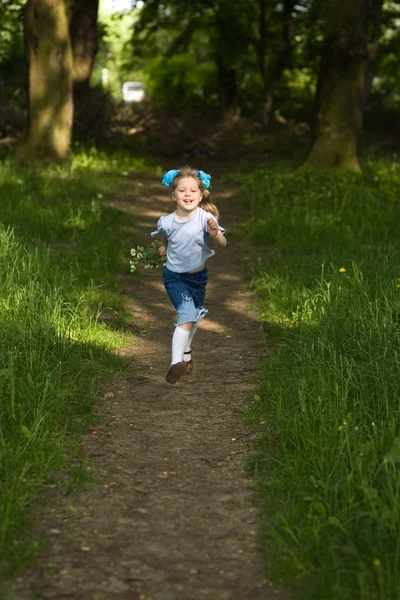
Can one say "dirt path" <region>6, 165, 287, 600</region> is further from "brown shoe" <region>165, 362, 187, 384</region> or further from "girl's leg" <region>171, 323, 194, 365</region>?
"girl's leg" <region>171, 323, 194, 365</region>

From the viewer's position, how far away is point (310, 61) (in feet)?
98.6

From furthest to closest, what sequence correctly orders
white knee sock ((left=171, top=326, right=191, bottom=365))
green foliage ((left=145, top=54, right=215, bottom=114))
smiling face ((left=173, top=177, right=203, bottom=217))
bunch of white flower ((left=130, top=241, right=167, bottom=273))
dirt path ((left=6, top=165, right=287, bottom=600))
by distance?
green foliage ((left=145, top=54, right=215, bottom=114)), bunch of white flower ((left=130, top=241, right=167, bottom=273)), white knee sock ((left=171, top=326, right=191, bottom=365)), smiling face ((left=173, top=177, right=203, bottom=217)), dirt path ((left=6, top=165, right=287, bottom=600))

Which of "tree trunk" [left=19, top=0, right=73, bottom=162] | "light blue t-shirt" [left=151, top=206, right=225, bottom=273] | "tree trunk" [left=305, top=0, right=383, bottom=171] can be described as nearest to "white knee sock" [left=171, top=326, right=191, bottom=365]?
"light blue t-shirt" [left=151, top=206, right=225, bottom=273]

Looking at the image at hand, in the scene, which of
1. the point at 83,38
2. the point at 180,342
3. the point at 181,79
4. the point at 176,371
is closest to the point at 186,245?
the point at 180,342

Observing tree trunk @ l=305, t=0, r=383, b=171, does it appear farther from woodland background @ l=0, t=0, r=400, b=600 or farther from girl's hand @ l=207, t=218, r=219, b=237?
girl's hand @ l=207, t=218, r=219, b=237

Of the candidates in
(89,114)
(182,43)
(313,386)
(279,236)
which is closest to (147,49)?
(182,43)

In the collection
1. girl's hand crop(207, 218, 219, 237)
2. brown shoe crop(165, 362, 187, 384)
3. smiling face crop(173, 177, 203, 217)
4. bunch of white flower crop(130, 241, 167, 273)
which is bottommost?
brown shoe crop(165, 362, 187, 384)

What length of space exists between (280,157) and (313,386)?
47.7 feet

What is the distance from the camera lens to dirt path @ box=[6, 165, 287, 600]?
3.62 metres

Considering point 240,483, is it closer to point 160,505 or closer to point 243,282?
point 160,505

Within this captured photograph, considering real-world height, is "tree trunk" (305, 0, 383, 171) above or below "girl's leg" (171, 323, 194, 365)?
above

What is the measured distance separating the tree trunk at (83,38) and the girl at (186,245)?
13.6 meters

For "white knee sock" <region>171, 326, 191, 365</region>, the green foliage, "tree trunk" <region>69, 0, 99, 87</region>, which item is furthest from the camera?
the green foliage

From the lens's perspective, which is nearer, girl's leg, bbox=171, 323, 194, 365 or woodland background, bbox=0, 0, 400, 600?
→ woodland background, bbox=0, 0, 400, 600
